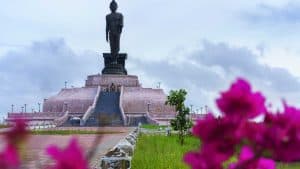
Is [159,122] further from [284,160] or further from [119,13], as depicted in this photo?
[284,160]

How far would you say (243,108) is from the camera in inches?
57.6

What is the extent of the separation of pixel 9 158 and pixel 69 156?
0.11 m

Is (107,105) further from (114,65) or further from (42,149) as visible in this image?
(42,149)

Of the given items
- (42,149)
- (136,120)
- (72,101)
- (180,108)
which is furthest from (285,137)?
(72,101)

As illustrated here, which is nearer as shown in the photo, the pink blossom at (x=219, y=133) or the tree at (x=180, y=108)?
the pink blossom at (x=219, y=133)

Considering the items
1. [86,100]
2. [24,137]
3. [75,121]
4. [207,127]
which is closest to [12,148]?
[24,137]

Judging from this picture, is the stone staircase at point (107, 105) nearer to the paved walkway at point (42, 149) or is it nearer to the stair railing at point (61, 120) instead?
the stair railing at point (61, 120)

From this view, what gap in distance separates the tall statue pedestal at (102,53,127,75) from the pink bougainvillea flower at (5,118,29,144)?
43.9 meters

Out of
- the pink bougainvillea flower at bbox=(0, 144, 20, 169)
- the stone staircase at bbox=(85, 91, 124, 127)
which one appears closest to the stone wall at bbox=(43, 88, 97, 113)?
the stone staircase at bbox=(85, 91, 124, 127)

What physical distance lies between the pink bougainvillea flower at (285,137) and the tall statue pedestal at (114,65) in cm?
4383

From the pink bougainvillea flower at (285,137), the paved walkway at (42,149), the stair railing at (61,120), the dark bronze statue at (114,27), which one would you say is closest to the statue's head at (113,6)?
the dark bronze statue at (114,27)

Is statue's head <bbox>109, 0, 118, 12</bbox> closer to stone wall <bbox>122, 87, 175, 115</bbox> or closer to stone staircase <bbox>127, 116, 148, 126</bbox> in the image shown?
stone wall <bbox>122, 87, 175, 115</bbox>

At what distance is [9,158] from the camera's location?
51.3 inches

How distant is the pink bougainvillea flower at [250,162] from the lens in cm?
149
